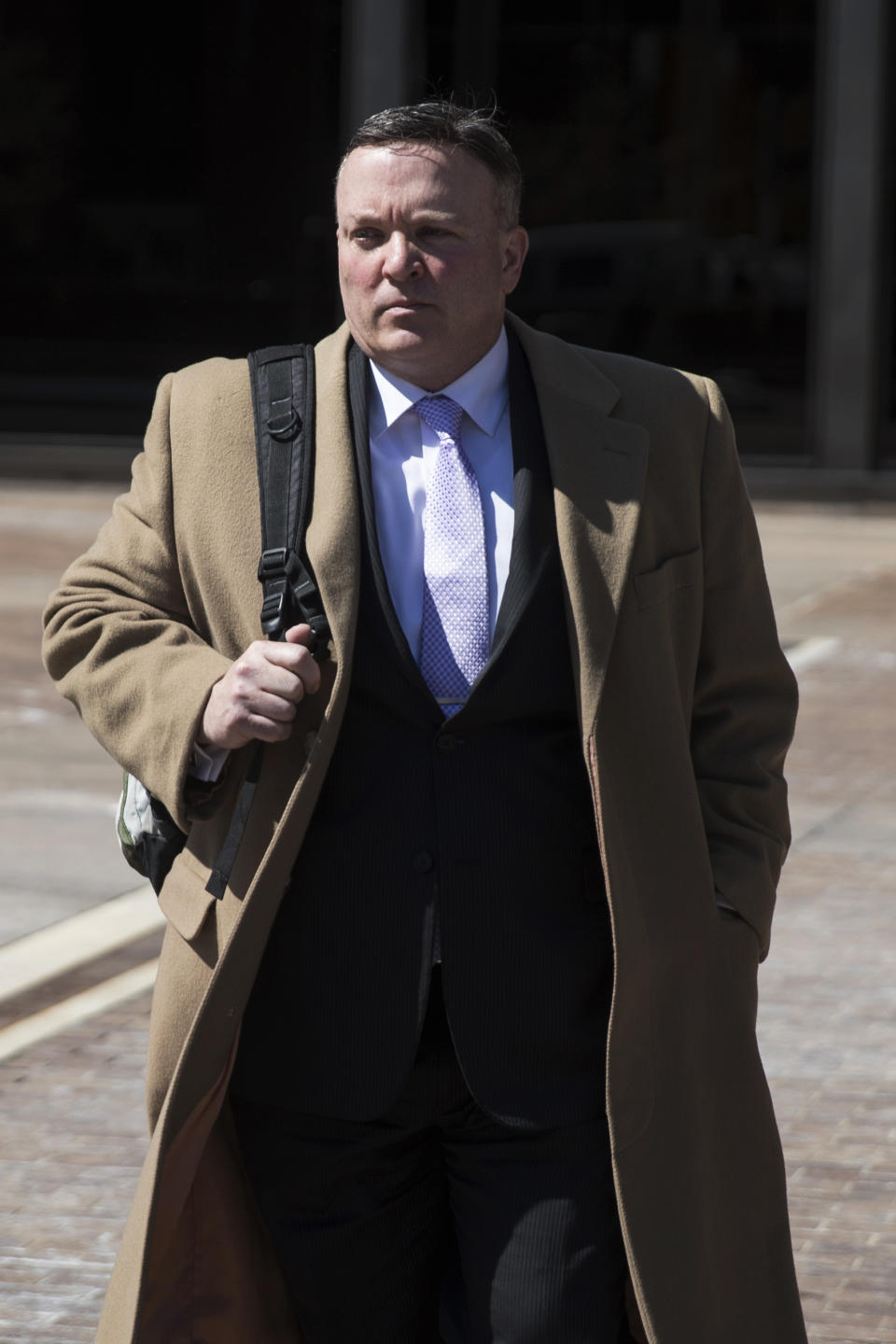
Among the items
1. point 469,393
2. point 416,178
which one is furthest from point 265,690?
point 416,178

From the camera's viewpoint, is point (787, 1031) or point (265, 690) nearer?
point (265, 690)

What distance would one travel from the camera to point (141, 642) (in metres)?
2.77

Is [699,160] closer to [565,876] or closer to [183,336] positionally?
[183,336]

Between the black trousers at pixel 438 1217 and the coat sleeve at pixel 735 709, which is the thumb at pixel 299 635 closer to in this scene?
the black trousers at pixel 438 1217

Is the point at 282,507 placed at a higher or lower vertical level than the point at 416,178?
lower

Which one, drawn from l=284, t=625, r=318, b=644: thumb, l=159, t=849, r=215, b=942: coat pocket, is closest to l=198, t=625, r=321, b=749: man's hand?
l=284, t=625, r=318, b=644: thumb

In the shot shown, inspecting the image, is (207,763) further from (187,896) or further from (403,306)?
(403,306)

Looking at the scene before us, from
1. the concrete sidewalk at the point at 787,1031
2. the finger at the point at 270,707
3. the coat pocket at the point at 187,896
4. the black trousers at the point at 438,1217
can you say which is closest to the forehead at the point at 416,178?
the finger at the point at 270,707

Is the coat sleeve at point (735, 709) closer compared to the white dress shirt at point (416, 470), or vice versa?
the white dress shirt at point (416, 470)

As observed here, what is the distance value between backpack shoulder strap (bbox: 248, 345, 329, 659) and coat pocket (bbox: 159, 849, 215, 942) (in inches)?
13.8

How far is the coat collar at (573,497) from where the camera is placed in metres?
2.65

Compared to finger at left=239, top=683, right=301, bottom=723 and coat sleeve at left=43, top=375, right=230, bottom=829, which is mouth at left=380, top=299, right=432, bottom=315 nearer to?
A: coat sleeve at left=43, top=375, right=230, bottom=829

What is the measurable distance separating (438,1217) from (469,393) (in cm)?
109

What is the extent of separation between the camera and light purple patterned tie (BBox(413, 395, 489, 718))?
106 inches
